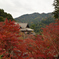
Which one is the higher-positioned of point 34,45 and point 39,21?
point 39,21

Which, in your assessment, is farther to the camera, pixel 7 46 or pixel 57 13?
pixel 57 13

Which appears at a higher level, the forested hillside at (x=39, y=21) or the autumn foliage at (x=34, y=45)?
the forested hillside at (x=39, y=21)

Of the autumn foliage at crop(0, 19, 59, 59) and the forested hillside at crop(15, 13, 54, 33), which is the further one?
the forested hillside at crop(15, 13, 54, 33)

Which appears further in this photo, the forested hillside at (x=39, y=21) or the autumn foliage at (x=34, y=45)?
the forested hillside at (x=39, y=21)

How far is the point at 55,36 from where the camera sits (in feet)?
7.98

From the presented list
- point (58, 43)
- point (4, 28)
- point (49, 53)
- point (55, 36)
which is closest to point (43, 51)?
point (49, 53)

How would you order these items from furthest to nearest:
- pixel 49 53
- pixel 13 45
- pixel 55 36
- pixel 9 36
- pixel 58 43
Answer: pixel 13 45
pixel 9 36
pixel 55 36
pixel 58 43
pixel 49 53

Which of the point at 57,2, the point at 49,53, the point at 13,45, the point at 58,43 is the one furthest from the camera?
the point at 57,2

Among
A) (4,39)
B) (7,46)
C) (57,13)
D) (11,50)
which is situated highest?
(57,13)

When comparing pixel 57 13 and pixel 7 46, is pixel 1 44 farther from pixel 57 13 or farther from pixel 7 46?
pixel 57 13

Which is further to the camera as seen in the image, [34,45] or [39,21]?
[39,21]

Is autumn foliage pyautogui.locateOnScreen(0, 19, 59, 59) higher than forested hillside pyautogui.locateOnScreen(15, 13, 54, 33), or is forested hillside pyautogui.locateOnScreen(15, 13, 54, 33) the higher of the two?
forested hillside pyautogui.locateOnScreen(15, 13, 54, 33)

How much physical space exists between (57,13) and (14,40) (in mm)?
15493

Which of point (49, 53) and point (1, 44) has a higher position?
point (1, 44)
